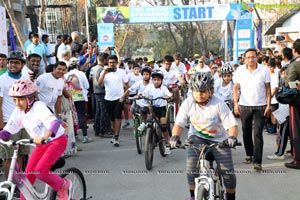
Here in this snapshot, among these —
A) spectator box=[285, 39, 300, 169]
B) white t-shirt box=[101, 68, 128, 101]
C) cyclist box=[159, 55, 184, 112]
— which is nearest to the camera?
spectator box=[285, 39, 300, 169]

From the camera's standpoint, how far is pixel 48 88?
682cm

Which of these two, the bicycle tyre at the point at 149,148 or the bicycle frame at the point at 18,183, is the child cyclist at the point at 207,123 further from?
the bicycle tyre at the point at 149,148

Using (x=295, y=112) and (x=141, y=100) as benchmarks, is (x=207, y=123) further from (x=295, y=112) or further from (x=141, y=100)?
(x=141, y=100)

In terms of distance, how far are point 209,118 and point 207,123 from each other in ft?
0.24

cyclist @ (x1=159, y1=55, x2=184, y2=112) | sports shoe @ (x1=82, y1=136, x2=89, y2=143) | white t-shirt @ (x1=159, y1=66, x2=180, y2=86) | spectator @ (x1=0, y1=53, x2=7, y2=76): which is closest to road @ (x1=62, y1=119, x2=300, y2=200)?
sports shoe @ (x1=82, y1=136, x2=89, y2=143)

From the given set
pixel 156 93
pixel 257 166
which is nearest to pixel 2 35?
pixel 156 93

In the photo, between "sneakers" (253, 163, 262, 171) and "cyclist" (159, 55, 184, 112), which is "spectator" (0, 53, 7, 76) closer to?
"sneakers" (253, 163, 262, 171)

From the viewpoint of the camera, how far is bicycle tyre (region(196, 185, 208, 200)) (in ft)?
11.5

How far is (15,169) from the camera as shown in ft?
12.5

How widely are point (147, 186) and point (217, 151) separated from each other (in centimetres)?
202

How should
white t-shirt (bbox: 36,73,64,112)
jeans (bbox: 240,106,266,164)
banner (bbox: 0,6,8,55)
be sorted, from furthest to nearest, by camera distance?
1. banner (bbox: 0,6,8,55)
2. white t-shirt (bbox: 36,73,64,112)
3. jeans (bbox: 240,106,266,164)

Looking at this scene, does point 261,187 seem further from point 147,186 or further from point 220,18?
point 220,18

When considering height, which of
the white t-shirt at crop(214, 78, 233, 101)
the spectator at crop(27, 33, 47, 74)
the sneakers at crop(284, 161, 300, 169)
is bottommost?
the sneakers at crop(284, 161, 300, 169)

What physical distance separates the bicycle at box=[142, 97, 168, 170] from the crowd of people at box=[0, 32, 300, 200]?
150 mm
